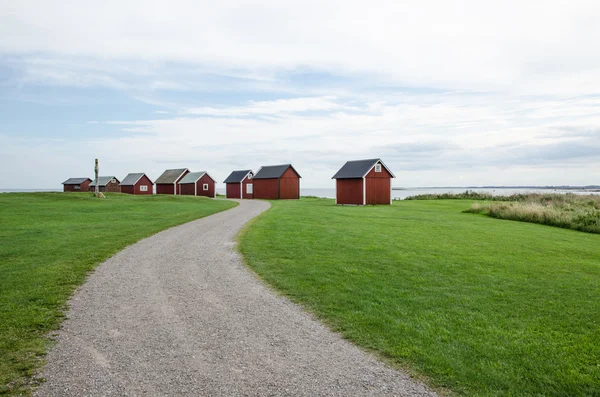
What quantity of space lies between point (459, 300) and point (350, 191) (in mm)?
40953

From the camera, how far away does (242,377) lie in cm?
565

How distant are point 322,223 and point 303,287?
14334 mm

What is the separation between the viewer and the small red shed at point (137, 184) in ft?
269

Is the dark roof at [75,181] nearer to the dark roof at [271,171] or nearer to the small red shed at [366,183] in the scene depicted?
the dark roof at [271,171]

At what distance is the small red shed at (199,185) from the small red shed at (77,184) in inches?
1310

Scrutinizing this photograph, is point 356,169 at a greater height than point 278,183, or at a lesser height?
greater

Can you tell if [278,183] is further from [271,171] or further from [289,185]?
[271,171]

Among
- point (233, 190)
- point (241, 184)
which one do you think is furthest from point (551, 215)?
point (233, 190)

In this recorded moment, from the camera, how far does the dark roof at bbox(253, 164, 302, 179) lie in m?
65.8

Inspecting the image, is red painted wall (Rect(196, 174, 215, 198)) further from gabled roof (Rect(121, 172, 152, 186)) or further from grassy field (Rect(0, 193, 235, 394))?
grassy field (Rect(0, 193, 235, 394))

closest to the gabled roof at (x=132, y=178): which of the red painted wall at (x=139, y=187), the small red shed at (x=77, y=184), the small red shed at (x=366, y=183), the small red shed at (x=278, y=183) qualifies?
the red painted wall at (x=139, y=187)

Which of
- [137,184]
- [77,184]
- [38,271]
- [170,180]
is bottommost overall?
[38,271]

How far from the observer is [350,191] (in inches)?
1982

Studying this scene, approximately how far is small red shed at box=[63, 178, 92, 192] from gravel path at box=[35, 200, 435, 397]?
96.9m
